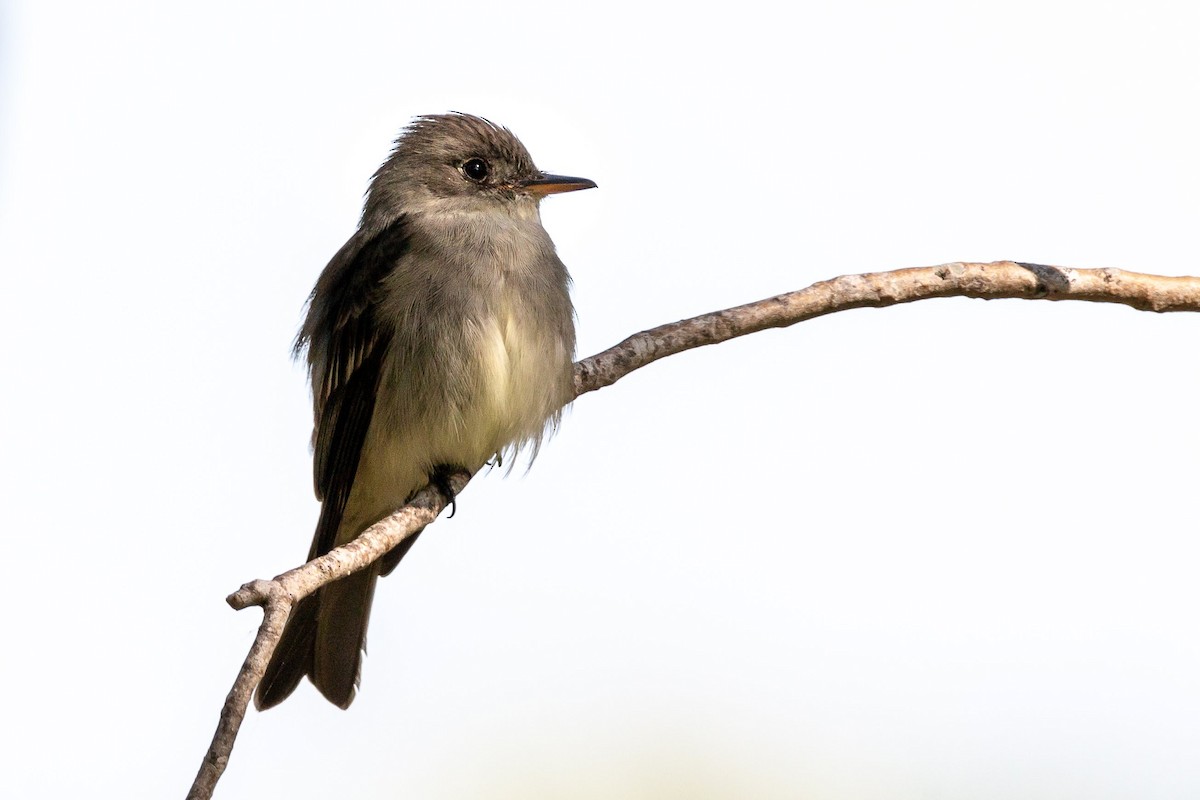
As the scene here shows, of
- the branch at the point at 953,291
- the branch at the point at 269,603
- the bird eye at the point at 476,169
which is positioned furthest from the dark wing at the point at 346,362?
the branch at the point at 953,291

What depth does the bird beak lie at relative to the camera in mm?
6312

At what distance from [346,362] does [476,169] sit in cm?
111

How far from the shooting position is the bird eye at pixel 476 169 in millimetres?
6359

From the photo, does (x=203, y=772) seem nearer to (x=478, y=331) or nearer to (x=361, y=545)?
(x=361, y=545)

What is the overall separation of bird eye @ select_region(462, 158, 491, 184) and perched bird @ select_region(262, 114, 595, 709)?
0.07 meters

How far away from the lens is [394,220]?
618cm

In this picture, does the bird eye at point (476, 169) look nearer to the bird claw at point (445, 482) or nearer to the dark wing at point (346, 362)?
the dark wing at point (346, 362)

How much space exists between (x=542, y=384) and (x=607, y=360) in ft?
1.40

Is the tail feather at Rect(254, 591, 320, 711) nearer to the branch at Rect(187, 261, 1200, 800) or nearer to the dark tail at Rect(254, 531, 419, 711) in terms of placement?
the dark tail at Rect(254, 531, 419, 711)

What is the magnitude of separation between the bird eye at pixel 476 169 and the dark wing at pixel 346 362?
413 mm

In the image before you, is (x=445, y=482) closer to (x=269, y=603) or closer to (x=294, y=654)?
(x=294, y=654)

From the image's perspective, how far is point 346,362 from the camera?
19.1 feet

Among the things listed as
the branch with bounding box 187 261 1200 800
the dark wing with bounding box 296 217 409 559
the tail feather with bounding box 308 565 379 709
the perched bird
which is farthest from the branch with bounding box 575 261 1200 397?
the tail feather with bounding box 308 565 379 709

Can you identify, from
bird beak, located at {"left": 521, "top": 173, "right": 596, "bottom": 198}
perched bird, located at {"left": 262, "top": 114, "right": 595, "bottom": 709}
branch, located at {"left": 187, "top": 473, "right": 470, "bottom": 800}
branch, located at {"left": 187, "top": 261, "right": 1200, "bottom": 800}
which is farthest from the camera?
bird beak, located at {"left": 521, "top": 173, "right": 596, "bottom": 198}
